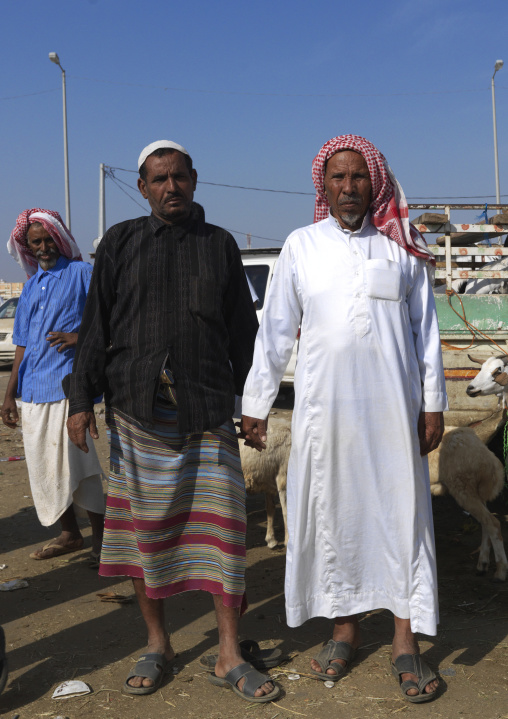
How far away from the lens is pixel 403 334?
2850 millimetres

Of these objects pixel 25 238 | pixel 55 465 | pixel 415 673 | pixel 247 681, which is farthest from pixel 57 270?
pixel 415 673

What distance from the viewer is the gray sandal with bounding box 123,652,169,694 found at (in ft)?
9.47

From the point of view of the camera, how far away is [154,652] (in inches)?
120

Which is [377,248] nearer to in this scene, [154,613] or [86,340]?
[86,340]

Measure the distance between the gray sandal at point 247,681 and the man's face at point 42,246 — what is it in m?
2.77

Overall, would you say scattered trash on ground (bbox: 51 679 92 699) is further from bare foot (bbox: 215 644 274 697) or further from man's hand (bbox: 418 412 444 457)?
man's hand (bbox: 418 412 444 457)

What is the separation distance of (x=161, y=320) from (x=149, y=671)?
1.49 metres

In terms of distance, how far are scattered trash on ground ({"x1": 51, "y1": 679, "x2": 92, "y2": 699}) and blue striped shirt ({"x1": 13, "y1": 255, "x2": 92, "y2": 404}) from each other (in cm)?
196

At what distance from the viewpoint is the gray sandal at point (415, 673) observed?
275 centimetres

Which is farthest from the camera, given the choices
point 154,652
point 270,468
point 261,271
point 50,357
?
point 261,271

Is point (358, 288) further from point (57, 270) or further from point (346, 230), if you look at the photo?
point (57, 270)

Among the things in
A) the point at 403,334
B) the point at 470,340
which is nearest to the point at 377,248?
the point at 403,334

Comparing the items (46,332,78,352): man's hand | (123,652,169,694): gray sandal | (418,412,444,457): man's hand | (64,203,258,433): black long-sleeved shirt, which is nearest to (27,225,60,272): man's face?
(46,332,78,352): man's hand

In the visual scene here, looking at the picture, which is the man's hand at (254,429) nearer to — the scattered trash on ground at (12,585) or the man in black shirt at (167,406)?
the man in black shirt at (167,406)
